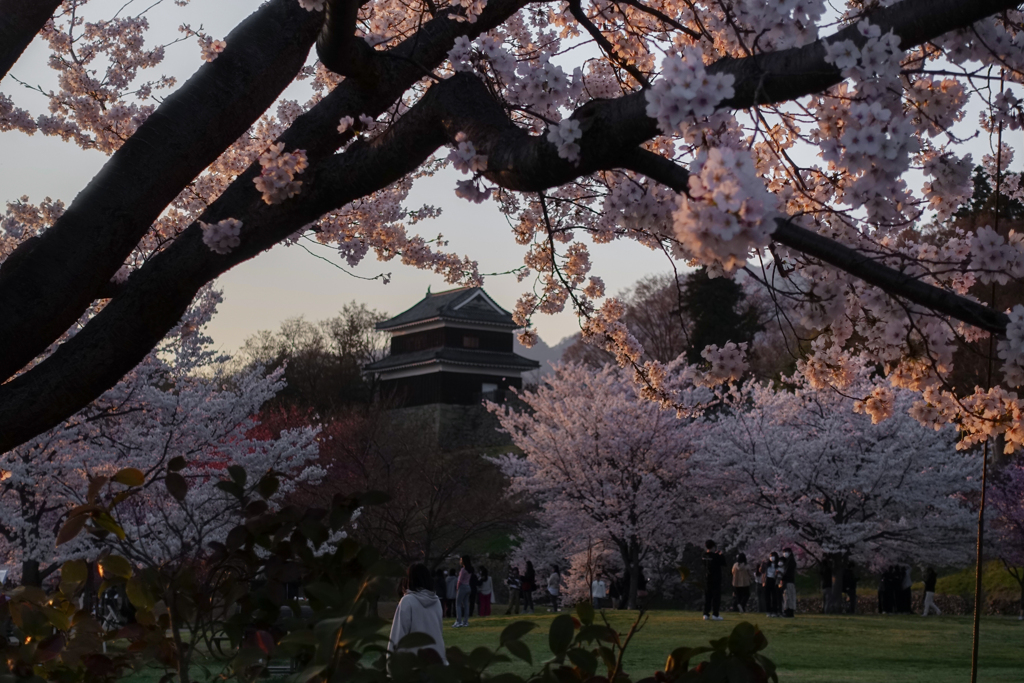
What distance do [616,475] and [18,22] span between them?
2142 cm

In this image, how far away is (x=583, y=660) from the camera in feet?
6.09

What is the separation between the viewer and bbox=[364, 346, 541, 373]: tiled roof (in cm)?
4644

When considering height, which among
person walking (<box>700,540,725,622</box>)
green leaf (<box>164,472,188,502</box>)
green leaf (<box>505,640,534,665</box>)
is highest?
green leaf (<box>164,472,188,502</box>)

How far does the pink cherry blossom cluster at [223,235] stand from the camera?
162 inches

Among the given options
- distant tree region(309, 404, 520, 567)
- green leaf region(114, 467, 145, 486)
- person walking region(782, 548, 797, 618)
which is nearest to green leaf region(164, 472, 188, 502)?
green leaf region(114, 467, 145, 486)

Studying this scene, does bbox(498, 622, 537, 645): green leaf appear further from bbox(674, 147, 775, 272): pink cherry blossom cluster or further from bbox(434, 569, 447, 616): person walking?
bbox(434, 569, 447, 616): person walking

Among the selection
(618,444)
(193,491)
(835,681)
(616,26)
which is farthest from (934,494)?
(616,26)

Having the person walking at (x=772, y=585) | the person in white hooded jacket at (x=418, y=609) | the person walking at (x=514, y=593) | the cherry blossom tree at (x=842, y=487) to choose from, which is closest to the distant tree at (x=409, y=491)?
the person walking at (x=514, y=593)

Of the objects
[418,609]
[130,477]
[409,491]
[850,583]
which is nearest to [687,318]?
[850,583]

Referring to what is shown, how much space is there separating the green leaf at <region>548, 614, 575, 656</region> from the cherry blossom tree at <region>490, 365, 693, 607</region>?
22.4m

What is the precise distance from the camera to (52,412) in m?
4.12

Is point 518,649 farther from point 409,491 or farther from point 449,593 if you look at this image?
point 409,491

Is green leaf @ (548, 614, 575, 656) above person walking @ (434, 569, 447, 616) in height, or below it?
above

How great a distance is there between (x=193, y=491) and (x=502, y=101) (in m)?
15.8
